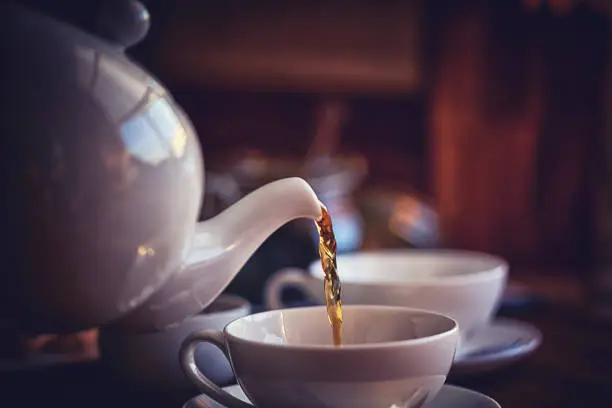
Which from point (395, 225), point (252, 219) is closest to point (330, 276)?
point (252, 219)

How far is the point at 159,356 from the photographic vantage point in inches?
24.0

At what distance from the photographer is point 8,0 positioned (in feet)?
1.61

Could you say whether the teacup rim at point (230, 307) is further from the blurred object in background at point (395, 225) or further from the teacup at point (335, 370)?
the blurred object in background at point (395, 225)

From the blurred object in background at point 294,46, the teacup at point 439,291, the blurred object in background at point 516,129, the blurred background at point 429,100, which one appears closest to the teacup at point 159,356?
the teacup at point 439,291

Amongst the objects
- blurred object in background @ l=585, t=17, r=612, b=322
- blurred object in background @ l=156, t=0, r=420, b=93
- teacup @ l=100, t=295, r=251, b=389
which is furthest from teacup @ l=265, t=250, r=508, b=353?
blurred object in background @ l=156, t=0, r=420, b=93

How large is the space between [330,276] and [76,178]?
0.77 ft

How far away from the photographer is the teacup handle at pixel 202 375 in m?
0.51

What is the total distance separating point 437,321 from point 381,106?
3.45 metres

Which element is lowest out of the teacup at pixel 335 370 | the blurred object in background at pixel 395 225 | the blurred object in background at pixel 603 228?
the blurred object in background at pixel 395 225

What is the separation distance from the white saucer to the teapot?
272 mm

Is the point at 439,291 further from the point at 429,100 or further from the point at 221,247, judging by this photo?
the point at 429,100

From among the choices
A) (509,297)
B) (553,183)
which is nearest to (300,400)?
(509,297)

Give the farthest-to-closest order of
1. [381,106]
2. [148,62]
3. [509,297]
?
[381,106] → [148,62] → [509,297]

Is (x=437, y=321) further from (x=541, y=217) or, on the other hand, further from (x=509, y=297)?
(x=541, y=217)
